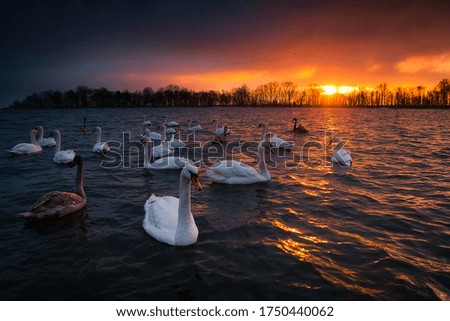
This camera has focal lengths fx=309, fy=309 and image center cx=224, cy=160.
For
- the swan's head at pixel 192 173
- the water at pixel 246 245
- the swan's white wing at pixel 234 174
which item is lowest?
the water at pixel 246 245

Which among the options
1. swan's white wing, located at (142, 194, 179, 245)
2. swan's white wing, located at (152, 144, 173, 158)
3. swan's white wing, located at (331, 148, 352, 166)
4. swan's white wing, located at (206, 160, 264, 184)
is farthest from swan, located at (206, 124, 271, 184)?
swan's white wing, located at (152, 144, 173, 158)

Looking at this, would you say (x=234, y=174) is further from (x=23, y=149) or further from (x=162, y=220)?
(x=23, y=149)

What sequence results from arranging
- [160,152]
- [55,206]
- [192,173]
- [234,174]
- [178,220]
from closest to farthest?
[192,173], [178,220], [55,206], [234,174], [160,152]

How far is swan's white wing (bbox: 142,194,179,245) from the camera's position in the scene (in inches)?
225

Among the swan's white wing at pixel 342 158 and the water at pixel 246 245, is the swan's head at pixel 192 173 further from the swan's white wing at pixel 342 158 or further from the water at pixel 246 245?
the swan's white wing at pixel 342 158

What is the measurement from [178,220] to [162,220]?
22.3 inches

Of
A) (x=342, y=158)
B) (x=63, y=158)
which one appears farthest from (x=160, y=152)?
(x=342, y=158)

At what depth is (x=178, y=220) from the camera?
5.59 meters

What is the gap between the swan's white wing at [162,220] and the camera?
5.71 m

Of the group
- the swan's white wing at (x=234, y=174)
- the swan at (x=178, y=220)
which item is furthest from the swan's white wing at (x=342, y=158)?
the swan at (x=178, y=220)

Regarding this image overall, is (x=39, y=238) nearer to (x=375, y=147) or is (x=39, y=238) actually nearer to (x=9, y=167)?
(x=9, y=167)

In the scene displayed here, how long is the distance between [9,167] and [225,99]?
608ft

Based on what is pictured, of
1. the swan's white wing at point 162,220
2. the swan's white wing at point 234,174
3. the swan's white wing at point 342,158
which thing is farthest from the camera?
the swan's white wing at point 342,158

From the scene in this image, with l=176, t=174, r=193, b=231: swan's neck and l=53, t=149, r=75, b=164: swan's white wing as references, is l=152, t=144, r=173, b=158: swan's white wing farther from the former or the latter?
l=176, t=174, r=193, b=231: swan's neck
